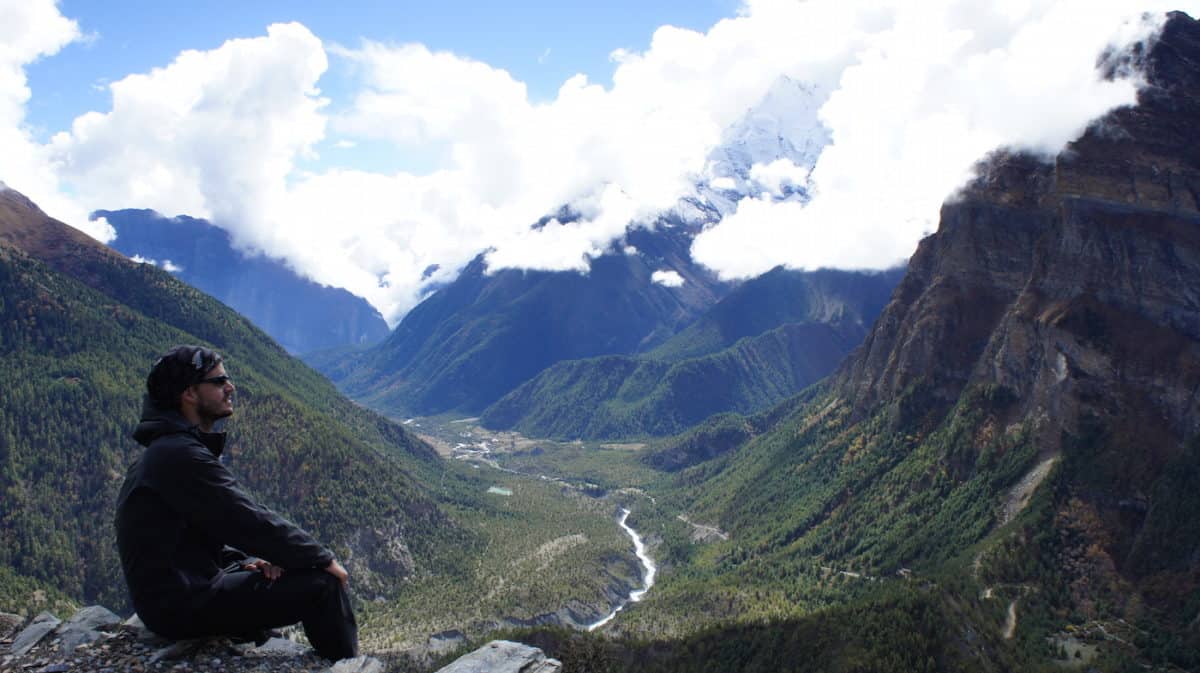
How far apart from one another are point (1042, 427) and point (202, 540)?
401ft

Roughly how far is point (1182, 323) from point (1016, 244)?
3515 cm

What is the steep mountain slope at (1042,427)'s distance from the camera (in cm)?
8838

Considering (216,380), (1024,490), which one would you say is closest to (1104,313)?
(1024,490)

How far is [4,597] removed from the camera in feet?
295

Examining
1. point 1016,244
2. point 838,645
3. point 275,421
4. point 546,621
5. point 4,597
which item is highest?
point 1016,244

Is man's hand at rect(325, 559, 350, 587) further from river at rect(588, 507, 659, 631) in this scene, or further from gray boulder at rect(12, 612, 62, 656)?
river at rect(588, 507, 659, 631)

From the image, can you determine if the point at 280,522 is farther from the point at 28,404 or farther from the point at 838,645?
the point at 28,404

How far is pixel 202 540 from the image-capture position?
14008mm

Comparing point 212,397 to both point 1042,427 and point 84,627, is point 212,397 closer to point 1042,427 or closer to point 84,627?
point 84,627

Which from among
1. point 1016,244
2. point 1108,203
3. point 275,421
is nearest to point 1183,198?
point 1108,203

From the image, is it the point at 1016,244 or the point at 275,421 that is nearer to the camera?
the point at 1016,244

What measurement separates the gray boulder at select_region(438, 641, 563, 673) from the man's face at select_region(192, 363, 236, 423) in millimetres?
12802

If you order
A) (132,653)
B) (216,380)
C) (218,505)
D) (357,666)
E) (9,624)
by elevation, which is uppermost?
(216,380)

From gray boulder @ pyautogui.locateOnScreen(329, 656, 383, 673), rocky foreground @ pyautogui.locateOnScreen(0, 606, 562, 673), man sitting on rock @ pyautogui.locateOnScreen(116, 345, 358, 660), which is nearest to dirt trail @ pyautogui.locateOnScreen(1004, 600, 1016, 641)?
gray boulder @ pyautogui.locateOnScreen(329, 656, 383, 673)
